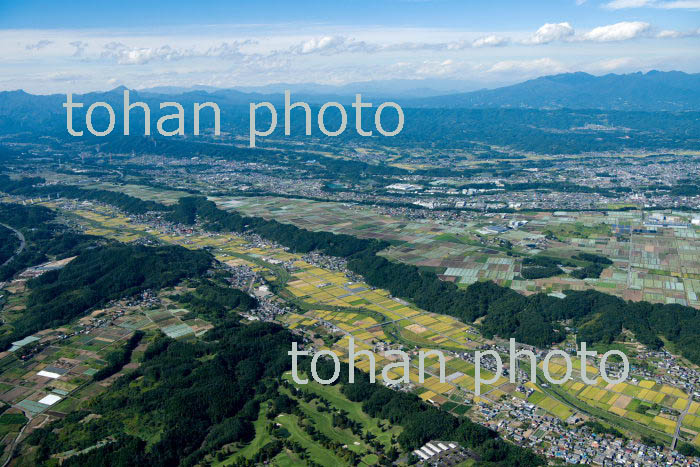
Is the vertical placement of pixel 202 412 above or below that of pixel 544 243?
below

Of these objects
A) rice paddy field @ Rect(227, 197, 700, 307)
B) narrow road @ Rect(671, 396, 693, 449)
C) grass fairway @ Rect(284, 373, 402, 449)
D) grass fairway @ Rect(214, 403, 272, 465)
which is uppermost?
rice paddy field @ Rect(227, 197, 700, 307)

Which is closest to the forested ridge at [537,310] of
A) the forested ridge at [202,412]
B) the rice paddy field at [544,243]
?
the rice paddy field at [544,243]

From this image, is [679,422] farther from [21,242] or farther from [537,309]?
[21,242]

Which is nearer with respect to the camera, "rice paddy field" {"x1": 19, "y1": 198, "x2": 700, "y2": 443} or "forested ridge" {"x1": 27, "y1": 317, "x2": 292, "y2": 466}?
"forested ridge" {"x1": 27, "y1": 317, "x2": 292, "y2": 466}

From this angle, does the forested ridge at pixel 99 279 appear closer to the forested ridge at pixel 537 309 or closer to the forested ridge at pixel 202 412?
the forested ridge at pixel 202 412

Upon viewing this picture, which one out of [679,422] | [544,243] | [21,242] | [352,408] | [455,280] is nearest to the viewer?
[679,422]

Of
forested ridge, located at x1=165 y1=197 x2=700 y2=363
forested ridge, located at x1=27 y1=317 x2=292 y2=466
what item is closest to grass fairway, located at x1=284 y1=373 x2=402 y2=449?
forested ridge, located at x1=27 y1=317 x2=292 y2=466

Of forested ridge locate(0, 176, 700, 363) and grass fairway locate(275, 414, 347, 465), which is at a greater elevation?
forested ridge locate(0, 176, 700, 363)

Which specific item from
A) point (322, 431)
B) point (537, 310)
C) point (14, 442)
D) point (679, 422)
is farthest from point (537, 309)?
point (14, 442)

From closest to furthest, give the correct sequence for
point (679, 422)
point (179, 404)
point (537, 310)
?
point (679, 422) < point (179, 404) < point (537, 310)

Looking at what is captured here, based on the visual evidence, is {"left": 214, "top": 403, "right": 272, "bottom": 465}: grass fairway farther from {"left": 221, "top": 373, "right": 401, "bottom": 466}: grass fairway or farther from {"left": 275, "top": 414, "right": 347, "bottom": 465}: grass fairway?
{"left": 275, "top": 414, "right": 347, "bottom": 465}: grass fairway

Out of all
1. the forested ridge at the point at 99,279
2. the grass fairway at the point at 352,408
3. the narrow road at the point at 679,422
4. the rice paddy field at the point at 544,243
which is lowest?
the grass fairway at the point at 352,408
